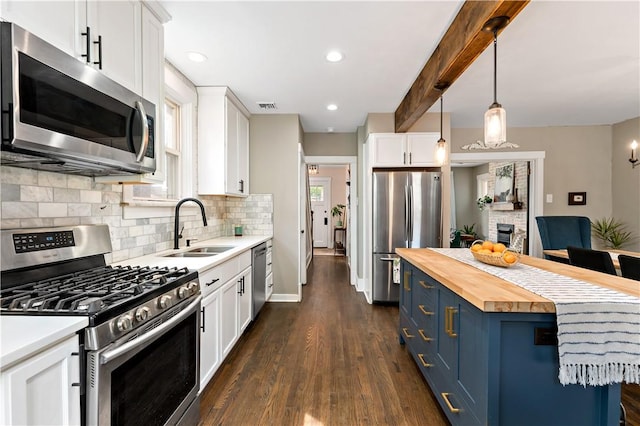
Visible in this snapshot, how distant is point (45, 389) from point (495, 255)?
2147 mm

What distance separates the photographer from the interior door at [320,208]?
8.98 metres

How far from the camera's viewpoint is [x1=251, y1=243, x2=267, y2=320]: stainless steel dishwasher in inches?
122

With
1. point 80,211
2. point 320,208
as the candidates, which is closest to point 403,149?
point 80,211

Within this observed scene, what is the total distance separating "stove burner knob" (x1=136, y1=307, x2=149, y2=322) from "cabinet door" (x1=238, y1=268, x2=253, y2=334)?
4.87 ft

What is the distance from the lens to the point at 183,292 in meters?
1.47

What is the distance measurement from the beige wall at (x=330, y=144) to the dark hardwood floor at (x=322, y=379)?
105 inches

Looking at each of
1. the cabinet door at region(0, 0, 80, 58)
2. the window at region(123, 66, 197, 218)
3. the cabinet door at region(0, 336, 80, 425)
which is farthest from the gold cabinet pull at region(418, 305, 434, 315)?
the cabinet door at region(0, 0, 80, 58)

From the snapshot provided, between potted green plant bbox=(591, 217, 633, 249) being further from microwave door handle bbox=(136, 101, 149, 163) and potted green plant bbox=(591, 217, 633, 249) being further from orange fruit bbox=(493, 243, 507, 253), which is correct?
microwave door handle bbox=(136, 101, 149, 163)

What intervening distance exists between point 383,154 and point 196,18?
2.59m

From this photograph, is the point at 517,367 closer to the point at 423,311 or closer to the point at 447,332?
the point at 447,332

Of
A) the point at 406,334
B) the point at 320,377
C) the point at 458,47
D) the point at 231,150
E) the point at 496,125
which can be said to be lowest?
the point at 320,377

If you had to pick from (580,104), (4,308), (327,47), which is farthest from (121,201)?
(580,104)

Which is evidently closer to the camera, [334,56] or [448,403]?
[448,403]

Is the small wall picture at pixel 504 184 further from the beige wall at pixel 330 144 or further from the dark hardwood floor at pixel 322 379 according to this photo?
the dark hardwood floor at pixel 322 379
